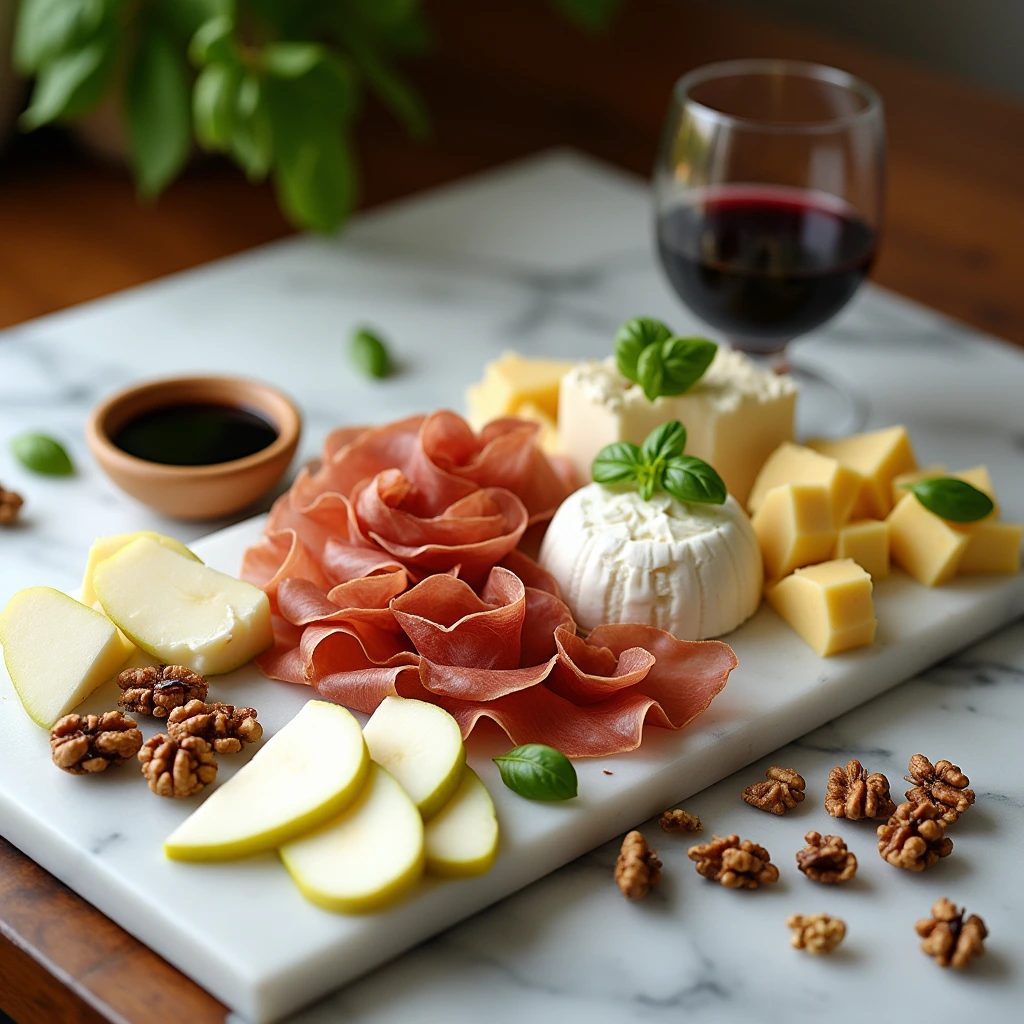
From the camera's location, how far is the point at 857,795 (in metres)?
1.04

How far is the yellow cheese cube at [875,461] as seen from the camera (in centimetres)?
130

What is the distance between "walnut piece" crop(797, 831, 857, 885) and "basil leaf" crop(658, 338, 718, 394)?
470 millimetres

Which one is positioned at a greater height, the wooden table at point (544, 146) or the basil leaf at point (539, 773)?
the basil leaf at point (539, 773)

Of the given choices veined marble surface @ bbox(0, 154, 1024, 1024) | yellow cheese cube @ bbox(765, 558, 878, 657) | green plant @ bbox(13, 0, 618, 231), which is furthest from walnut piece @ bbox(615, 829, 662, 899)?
green plant @ bbox(13, 0, 618, 231)

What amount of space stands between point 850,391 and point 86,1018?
45.8 inches

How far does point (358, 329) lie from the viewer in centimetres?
178

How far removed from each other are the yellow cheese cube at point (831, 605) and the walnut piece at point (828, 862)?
22 centimetres

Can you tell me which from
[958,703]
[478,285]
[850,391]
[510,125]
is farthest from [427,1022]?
[510,125]

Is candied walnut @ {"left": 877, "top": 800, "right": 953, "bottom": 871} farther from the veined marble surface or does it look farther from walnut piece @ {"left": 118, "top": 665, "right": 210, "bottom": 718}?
walnut piece @ {"left": 118, "top": 665, "right": 210, "bottom": 718}

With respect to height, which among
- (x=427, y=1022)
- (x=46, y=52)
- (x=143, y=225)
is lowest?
(x=143, y=225)

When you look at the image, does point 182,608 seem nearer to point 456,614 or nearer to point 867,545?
point 456,614

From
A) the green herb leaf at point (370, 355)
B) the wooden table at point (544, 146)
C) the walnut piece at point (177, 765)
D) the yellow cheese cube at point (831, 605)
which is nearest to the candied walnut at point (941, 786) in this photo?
the yellow cheese cube at point (831, 605)

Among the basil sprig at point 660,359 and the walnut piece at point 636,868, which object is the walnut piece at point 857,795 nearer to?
the walnut piece at point 636,868

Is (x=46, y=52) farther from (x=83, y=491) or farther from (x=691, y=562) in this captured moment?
(x=691, y=562)
